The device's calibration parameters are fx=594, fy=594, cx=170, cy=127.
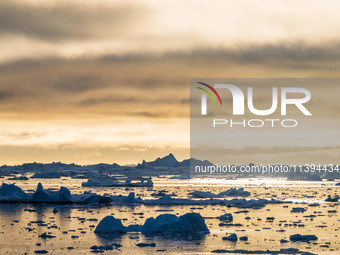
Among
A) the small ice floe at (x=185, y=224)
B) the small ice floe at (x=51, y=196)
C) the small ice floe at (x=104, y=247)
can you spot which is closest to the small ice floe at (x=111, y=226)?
the small ice floe at (x=185, y=224)

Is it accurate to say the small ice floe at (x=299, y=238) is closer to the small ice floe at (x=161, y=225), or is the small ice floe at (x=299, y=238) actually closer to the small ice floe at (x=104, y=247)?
the small ice floe at (x=161, y=225)

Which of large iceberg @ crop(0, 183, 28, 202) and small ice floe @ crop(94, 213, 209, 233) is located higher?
large iceberg @ crop(0, 183, 28, 202)

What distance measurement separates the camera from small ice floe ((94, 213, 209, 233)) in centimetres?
3731

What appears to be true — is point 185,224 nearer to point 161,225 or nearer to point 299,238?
point 161,225

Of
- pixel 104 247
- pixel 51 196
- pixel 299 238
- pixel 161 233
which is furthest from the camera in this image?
pixel 51 196

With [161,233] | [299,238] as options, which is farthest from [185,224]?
[299,238]

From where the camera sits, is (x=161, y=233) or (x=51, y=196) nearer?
(x=161, y=233)

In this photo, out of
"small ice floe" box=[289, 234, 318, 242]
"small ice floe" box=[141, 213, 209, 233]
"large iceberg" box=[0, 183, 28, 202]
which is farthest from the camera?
"large iceberg" box=[0, 183, 28, 202]

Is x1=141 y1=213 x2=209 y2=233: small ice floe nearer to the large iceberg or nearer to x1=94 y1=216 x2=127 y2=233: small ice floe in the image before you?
x1=94 y1=216 x2=127 y2=233: small ice floe

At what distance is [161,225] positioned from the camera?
123 feet

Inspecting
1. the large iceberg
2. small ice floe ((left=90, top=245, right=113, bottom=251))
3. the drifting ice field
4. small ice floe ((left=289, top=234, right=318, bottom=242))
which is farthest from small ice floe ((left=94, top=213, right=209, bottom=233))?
the large iceberg

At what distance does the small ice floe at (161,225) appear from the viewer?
3731cm

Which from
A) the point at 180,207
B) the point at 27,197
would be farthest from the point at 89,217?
the point at 27,197

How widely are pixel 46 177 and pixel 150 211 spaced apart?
6983 cm
